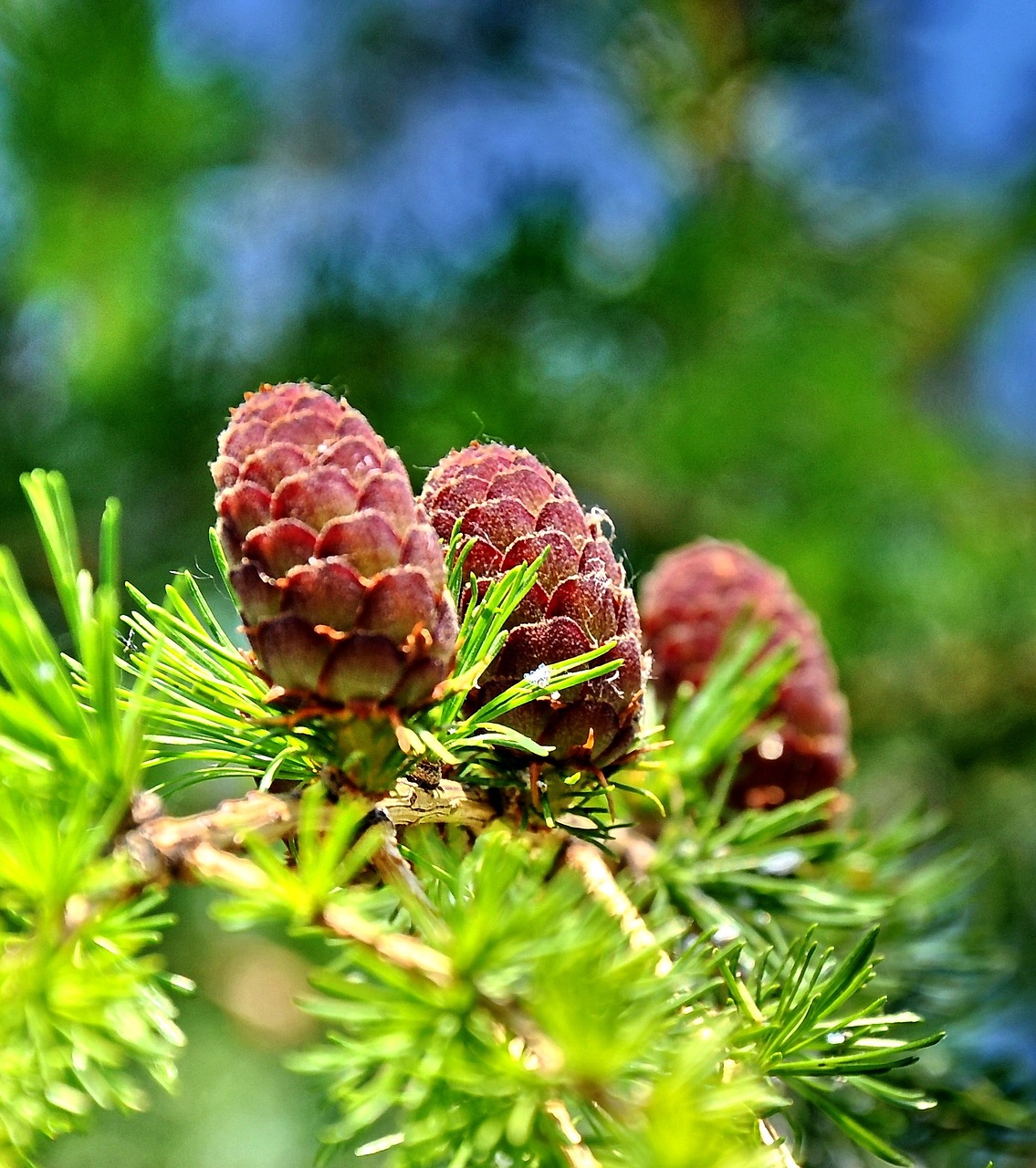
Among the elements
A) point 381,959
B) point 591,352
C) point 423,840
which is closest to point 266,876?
point 381,959

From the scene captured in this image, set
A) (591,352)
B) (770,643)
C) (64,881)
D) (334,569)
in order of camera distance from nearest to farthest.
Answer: (64,881) < (334,569) < (770,643) < (591,352)

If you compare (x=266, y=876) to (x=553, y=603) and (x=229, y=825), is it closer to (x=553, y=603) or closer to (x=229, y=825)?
(x=229, y=825)

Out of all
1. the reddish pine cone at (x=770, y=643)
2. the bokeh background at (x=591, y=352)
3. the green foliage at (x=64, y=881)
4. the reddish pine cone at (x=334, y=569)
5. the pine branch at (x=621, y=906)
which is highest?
the bokeh background at (x=591, y=352)

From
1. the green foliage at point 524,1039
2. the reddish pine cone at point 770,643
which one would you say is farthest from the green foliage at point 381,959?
the reddish pine cone at point 770,643

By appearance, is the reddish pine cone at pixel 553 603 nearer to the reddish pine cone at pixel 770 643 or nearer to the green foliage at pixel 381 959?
the green foliage at pixel 381 959

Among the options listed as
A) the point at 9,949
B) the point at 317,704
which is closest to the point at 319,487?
the point at 317,704

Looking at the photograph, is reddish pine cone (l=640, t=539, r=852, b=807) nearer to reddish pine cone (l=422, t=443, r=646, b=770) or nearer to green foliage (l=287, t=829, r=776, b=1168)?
reddish pine cone (l=422, t=443, r=646, b=770)

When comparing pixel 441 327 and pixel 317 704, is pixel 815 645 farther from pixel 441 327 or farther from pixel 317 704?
pixel 441 327

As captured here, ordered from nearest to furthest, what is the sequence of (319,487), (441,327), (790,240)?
(319,487)
(441,327)
(790,240)
